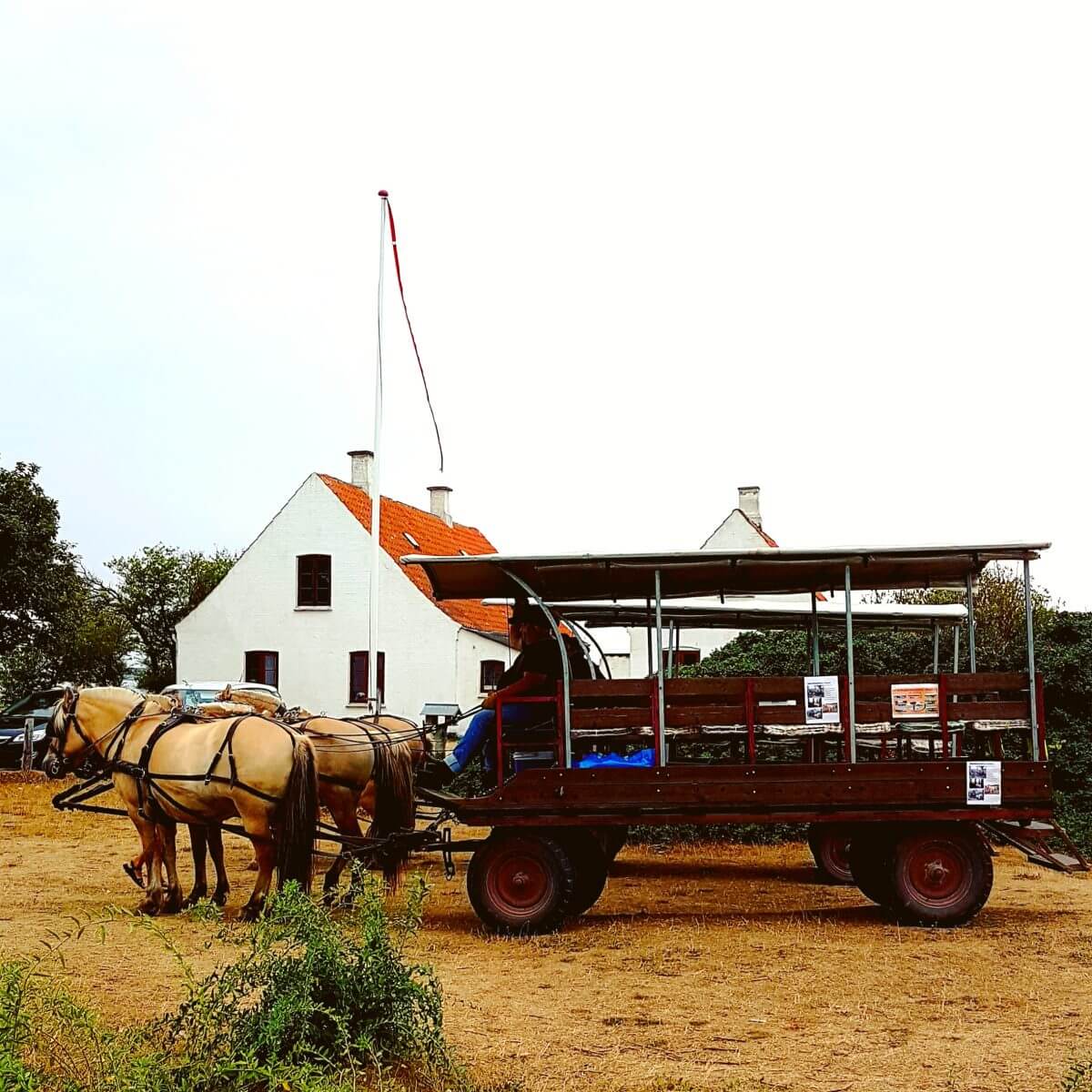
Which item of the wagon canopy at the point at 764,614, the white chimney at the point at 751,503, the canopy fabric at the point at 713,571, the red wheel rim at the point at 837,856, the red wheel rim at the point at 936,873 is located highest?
the white chimney at the point at 751,503

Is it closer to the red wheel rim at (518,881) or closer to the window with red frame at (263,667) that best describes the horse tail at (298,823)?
the red wheel rim at (518,881)

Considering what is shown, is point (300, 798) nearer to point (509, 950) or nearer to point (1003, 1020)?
point (509, 950)

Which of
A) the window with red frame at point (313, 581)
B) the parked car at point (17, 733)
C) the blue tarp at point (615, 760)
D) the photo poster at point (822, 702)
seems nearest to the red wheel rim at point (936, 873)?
the photo poster at point (822, 702)

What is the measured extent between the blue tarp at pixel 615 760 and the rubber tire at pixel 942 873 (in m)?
1.80

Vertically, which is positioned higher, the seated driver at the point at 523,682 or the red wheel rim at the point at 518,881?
the seated driver at the point at 523,682

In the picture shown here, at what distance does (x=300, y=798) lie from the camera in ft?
29.7

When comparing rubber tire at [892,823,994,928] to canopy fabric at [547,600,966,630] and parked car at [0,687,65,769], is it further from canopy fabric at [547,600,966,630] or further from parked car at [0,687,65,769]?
parked car at [0,687,65,769]

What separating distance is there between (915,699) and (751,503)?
21923 millimetres

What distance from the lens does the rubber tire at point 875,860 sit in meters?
8.99

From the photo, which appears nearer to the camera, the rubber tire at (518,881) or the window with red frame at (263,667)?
the rubber tire at (518,881)

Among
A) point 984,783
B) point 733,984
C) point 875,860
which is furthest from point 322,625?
point 733,984

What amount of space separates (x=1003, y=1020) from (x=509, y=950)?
3.16m

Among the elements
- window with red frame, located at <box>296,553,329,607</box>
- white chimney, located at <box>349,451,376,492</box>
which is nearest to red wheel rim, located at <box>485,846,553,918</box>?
window with red frame, located at <box>296,553,329,607</box>

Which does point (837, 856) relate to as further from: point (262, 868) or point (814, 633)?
point (262, 868)
